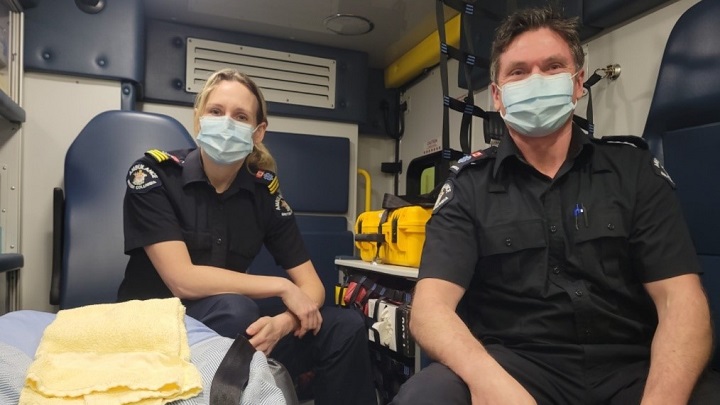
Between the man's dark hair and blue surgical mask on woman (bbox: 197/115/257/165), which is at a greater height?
the man's dark hair

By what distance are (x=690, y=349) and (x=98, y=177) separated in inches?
79.9

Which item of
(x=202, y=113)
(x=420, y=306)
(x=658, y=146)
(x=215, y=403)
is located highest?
(x=202, y=113)

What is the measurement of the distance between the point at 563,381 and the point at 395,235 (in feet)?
3.26

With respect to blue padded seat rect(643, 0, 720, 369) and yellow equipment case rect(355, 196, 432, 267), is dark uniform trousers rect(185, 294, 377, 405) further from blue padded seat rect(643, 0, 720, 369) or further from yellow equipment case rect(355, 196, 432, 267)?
blue padded seat rect(643, 0, 720, 369)

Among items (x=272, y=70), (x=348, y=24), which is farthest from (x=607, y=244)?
(x=272, y=70)

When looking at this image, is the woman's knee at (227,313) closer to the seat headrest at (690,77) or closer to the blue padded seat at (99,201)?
the blue padded seat at (99,201)

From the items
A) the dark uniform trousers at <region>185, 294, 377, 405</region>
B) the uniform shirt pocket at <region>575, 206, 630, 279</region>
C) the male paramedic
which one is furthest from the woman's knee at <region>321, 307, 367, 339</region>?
the uniform shirt pocket at <region>575, 206, 630, 279</region>

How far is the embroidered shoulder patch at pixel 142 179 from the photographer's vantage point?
1.49 meters

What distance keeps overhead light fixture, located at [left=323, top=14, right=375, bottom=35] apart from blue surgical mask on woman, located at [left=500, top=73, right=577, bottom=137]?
1599mm

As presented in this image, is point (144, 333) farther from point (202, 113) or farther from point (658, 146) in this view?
point (658, 146)

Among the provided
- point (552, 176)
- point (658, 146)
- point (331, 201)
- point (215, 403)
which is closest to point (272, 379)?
point (215, 403)

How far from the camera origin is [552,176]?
1217 millimetres

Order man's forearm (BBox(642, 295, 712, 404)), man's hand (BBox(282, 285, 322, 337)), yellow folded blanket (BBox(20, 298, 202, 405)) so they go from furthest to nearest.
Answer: man's hand (BBox(282, 285, 322, 337)) → man's forearm (BBox(642, 295, 712, 404)) → yellow folded blanket (BBox(20, 298, 202, 405))

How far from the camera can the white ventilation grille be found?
2.76 m
